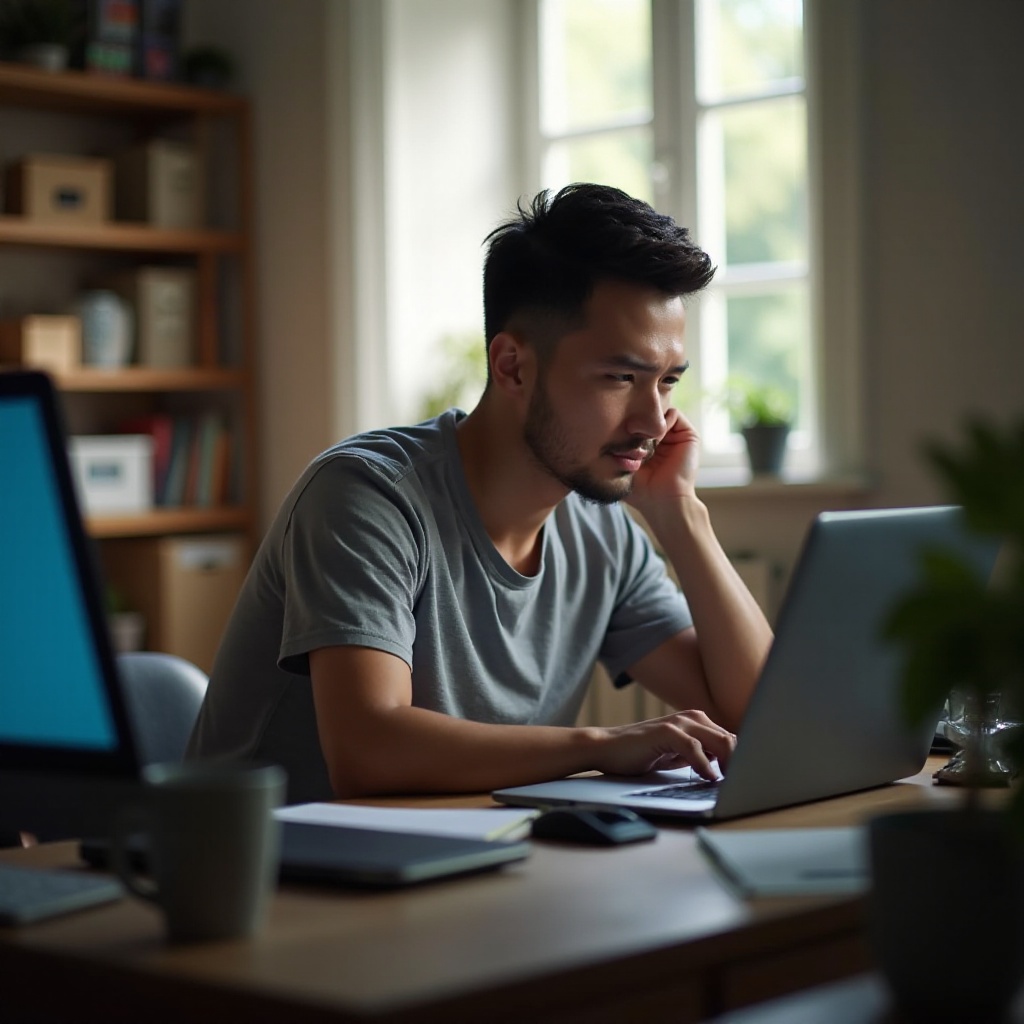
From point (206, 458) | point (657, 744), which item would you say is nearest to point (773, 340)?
point (206, 458)

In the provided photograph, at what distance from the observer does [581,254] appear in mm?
1891

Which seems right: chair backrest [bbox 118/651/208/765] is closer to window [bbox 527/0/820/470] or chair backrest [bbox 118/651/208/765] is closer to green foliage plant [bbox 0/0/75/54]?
window [bbox 527/0/820/470]

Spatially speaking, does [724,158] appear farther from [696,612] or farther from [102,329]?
Result: [696,612]

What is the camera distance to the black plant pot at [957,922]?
782mm

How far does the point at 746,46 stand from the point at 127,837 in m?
3.00

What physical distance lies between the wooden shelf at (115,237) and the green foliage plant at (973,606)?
133 inches

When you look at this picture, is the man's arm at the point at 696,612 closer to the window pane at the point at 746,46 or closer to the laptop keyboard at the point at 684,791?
the laptop keyboard at the point at 684,791

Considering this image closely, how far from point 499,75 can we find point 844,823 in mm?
3082

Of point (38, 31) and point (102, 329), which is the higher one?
point (38, 31)

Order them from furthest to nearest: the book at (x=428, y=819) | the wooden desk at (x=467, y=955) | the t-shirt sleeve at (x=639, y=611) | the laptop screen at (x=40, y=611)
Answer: the t-shirt sleeve at (x=639, y=611)
the book at (x=428, y=819)
the laptop screen at (x=40, y=611)
the wooden desk at (x=467, y=955)

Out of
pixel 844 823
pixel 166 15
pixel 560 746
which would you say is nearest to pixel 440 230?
pixel 166 15

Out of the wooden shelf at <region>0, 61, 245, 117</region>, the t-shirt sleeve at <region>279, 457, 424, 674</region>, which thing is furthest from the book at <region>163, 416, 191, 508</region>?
the t-shirt sleeve at <region>279, 457, 424, 674</region>

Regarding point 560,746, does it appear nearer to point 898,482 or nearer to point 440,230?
point 898,482

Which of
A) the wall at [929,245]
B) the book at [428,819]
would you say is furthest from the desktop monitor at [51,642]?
the wall at [929,245]
